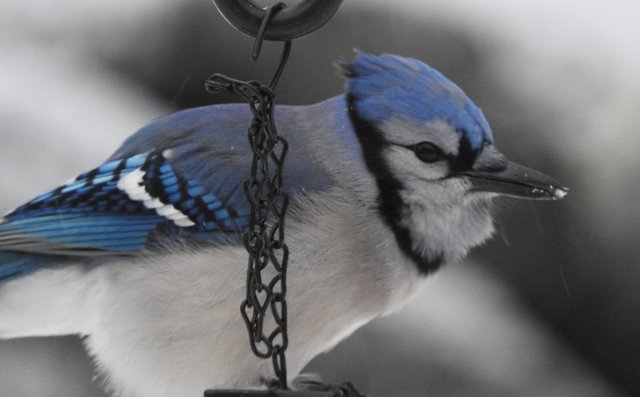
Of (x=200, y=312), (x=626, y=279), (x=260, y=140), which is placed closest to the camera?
(x=260, y=140)

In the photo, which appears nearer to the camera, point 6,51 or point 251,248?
point 251,248

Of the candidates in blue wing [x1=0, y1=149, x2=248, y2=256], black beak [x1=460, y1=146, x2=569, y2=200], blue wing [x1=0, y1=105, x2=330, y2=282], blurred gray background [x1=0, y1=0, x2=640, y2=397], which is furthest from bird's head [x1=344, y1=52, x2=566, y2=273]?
blurred gray background [x1=0, y1=0, x2=640, y2=397]

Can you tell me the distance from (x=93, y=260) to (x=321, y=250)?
1.71ft

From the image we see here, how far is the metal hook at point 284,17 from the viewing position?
2.12m

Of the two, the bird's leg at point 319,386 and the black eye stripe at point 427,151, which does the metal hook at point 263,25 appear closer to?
the black eye stripe at point 427,151

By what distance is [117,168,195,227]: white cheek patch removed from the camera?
256 cm

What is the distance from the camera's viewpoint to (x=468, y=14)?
4598mm

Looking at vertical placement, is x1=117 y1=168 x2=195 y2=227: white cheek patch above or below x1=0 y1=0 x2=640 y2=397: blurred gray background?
above

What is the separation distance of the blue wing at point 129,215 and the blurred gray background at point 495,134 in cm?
159

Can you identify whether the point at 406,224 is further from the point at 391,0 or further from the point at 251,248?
the point at 391,0

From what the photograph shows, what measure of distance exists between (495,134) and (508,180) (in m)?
1.63

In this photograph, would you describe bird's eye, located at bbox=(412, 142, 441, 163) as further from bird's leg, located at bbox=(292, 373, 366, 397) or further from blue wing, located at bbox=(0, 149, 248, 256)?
bird's leg, located at bbox=(292, 373, 366, 397)

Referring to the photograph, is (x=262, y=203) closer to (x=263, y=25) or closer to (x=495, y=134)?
(x=263, y=25)

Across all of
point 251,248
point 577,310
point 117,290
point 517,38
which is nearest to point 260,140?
point 251,248
